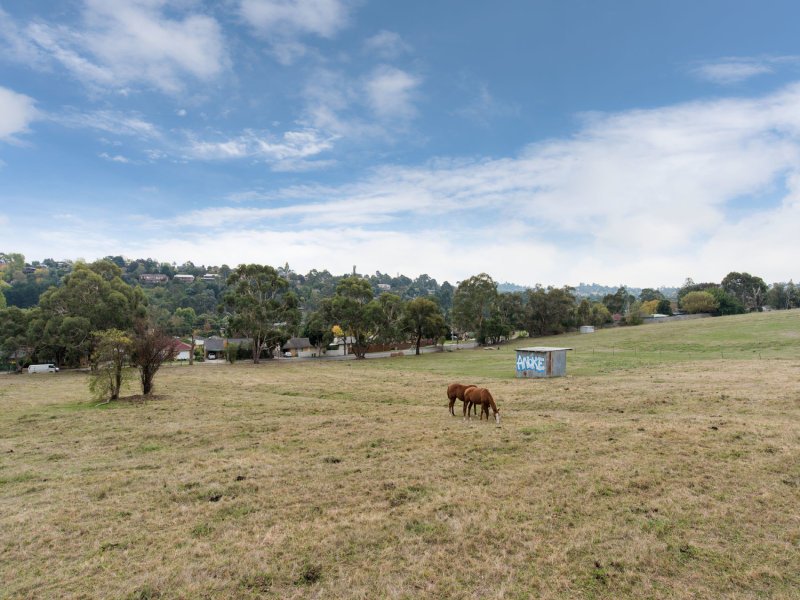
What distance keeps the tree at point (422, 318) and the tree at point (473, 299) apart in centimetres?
1116

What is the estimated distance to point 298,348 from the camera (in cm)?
7844

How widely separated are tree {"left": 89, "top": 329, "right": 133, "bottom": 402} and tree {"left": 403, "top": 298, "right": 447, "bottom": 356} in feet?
128

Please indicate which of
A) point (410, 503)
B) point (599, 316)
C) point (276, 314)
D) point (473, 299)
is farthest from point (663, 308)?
point (410, 503)

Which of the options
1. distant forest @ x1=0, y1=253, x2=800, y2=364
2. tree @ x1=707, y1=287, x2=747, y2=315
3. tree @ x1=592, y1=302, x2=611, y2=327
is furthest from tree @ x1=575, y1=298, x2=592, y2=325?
tree @ x1=707, y1=287, x2=747, y2=315

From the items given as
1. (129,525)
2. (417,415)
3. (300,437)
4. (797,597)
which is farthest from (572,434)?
(129,525)

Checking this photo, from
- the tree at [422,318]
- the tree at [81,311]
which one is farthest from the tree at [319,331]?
the tree at [81,311]

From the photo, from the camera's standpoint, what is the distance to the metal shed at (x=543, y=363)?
2784cm

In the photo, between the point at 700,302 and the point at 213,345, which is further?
the point at 700,302

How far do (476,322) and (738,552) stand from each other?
6375cm

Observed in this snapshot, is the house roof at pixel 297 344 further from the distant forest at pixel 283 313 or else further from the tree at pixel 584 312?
the tree at pixel 584 312

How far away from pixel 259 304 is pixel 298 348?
2863 cm

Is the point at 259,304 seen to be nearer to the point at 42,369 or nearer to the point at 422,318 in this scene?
the point at 422,318

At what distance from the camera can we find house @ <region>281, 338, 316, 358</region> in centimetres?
7431

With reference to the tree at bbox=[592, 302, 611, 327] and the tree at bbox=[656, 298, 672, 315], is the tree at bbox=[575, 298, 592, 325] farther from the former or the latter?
the tree at bbox=[656, 298, 672, 315]
